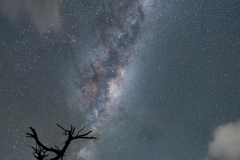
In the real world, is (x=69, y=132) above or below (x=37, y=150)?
above

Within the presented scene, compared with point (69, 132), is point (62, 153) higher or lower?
lower

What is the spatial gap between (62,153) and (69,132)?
474 mm

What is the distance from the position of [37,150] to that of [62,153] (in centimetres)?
73

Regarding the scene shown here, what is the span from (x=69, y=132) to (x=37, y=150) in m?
0.91

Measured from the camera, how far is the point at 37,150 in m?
3.73

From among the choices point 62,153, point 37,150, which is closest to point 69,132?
point 62,153

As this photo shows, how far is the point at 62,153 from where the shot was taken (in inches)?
138

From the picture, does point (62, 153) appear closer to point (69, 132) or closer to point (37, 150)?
point (69, 132)
